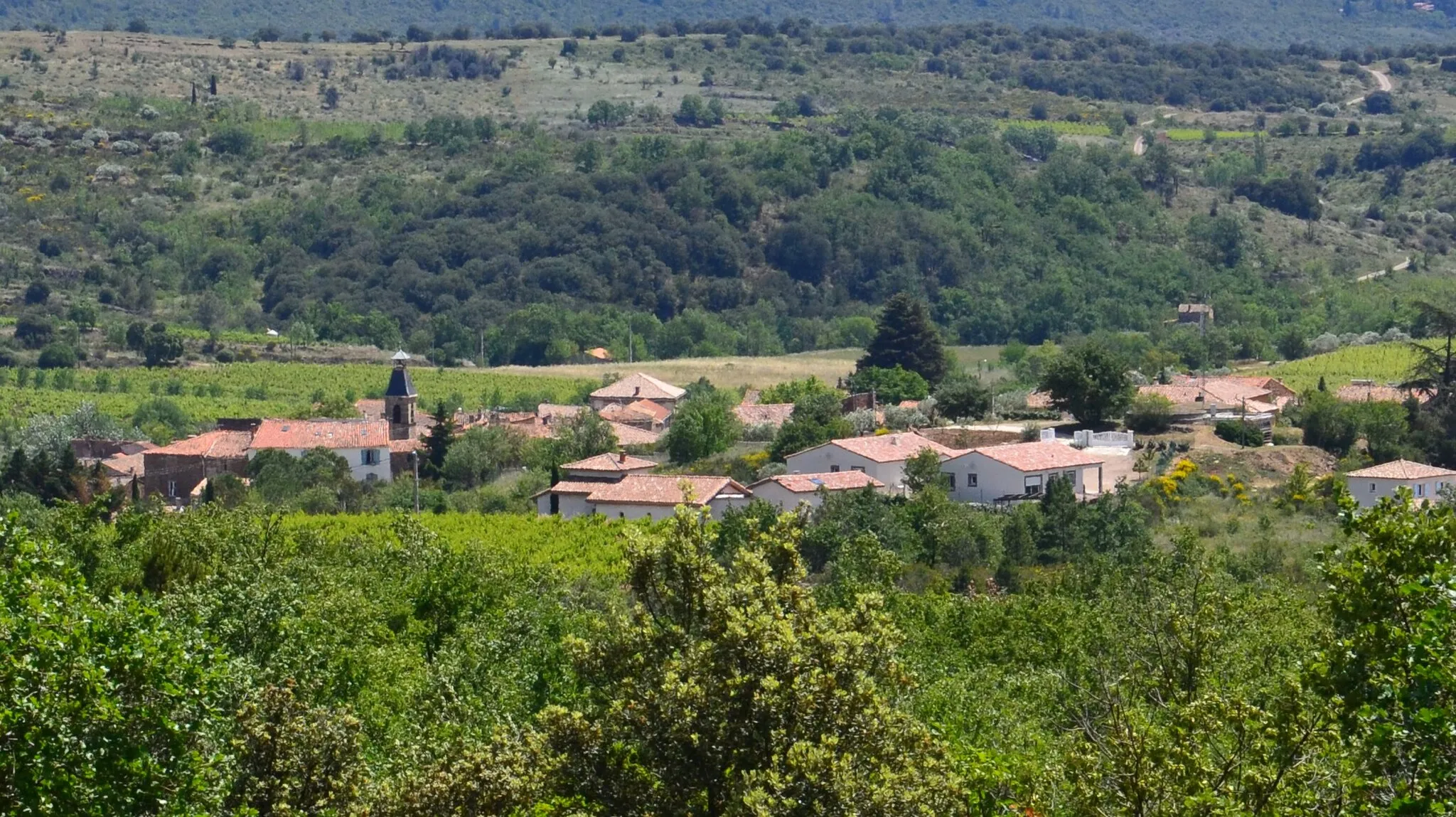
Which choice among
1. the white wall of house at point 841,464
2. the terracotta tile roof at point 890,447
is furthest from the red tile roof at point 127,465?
the terracotta tile roof at point 890,447

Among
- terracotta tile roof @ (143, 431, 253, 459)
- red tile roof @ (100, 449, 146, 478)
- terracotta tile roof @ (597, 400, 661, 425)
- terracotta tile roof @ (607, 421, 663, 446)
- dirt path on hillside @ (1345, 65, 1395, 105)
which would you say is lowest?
terracotta tile roof @ (597, 400, 661, 425)

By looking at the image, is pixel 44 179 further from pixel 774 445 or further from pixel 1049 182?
pixel 774 445

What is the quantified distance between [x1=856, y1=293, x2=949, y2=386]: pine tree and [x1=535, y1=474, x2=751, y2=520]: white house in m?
22.2

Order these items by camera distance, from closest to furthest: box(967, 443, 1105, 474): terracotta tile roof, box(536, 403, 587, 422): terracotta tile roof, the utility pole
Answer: box(967, 443, 1105, 474): terracotta tile roof, the utility pole, box(536, 403, 587, 422): terracotta tile roof

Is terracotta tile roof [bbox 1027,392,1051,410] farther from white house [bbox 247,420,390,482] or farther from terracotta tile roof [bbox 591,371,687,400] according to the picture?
white house [bbox 247,420,390,482]

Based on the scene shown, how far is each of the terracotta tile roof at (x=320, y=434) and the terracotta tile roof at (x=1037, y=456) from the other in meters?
20.8

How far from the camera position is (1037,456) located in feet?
196

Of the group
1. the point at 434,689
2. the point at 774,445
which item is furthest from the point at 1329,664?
the point at 774,445

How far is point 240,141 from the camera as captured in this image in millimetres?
139750

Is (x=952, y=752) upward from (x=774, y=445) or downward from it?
upward

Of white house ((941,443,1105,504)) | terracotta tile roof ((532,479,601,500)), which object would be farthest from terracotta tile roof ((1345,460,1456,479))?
terracotta tile roof ((532,479,601,500))

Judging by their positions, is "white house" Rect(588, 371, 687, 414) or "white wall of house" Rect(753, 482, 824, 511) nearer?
"white wall of house" Rect(753, 482, 824, 511)

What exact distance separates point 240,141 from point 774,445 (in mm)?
80528

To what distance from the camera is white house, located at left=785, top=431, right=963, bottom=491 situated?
6112 centimetres
